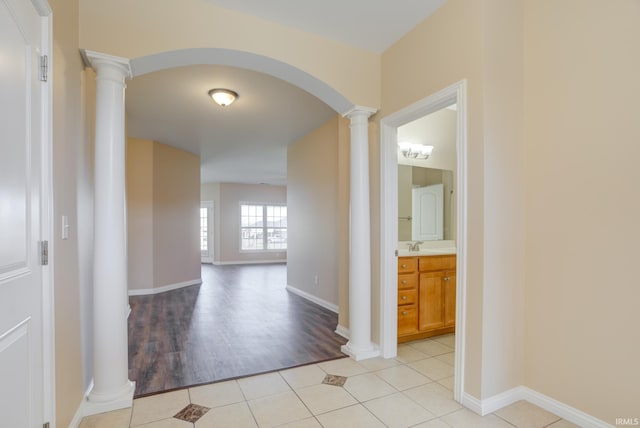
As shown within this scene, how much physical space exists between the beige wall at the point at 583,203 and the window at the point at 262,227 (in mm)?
9040

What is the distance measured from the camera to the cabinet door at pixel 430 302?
3205 millimetres

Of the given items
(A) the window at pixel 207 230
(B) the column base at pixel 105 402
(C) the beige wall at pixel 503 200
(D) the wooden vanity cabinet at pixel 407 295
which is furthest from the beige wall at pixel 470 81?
(A) the window at pixel 207 230

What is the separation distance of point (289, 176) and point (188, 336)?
10.6 ft

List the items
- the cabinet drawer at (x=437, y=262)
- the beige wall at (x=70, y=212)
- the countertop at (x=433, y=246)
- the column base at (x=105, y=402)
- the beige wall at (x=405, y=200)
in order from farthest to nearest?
1. the beige wall at (x=405, y=200)
2. the countertop at (x=433, y=246)
3. the cabinet drawer at (x=437, y=262)
4. the column base at (x=105, y=402)
5. the beige wall at (x=70, y=212)

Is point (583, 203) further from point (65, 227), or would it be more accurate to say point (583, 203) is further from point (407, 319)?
point (65, 227)

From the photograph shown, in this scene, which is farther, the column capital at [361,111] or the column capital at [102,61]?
the column capital at [361,111]

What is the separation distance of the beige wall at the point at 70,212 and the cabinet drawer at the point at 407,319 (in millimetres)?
2493

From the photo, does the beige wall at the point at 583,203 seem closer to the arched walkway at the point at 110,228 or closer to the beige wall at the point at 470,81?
the beige wall at the point at 470,81

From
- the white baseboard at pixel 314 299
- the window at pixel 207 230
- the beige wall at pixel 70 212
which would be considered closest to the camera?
the beige wall at pixel 70 212

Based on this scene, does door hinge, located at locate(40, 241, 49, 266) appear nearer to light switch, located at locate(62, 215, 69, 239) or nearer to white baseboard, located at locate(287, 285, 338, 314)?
→ light switch, located at locate(62, 215, 69, 239)

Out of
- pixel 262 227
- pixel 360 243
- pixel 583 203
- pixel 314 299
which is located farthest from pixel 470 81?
pixel 262 227

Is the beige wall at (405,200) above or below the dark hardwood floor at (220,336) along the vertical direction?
above

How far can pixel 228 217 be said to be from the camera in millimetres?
10109

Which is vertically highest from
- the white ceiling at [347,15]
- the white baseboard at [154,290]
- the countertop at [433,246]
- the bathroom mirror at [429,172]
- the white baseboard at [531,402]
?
the white ceiling at [347,15]
